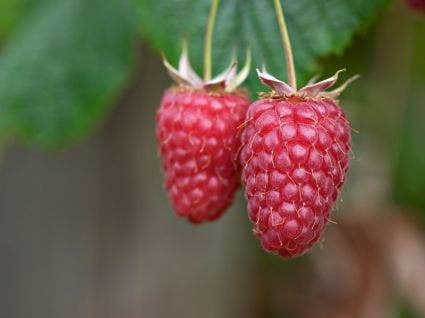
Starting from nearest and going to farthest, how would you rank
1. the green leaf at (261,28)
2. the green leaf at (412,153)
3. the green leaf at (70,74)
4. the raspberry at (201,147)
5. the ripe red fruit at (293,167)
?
1. the ripe red fruit at (293,167)
2. the raspberry at (201,147)
3. the green leaf at (261,28)
4. the green leaf at (70,74)
5. the green leaf at (412,153)

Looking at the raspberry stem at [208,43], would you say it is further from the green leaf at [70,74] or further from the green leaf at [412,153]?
the green leaf at [412,153]

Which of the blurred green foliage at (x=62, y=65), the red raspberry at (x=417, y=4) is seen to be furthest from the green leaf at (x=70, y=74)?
the red raspberry at (x=417, y=4)

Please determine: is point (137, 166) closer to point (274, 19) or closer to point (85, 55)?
point (85, 55)

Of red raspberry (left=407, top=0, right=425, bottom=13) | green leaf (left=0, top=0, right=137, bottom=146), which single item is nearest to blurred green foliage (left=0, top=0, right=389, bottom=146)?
green leaf (left=0, top=0, right=137, bottom=146)

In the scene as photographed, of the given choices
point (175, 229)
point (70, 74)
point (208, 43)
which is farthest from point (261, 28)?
point (175, 229)

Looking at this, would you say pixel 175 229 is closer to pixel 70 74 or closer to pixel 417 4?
pixel 70 74

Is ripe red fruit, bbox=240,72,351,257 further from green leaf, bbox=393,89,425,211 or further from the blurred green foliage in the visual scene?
green leaf, bbox=393,89,425,211

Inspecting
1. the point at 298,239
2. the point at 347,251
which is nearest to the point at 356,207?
the point at 347,251
